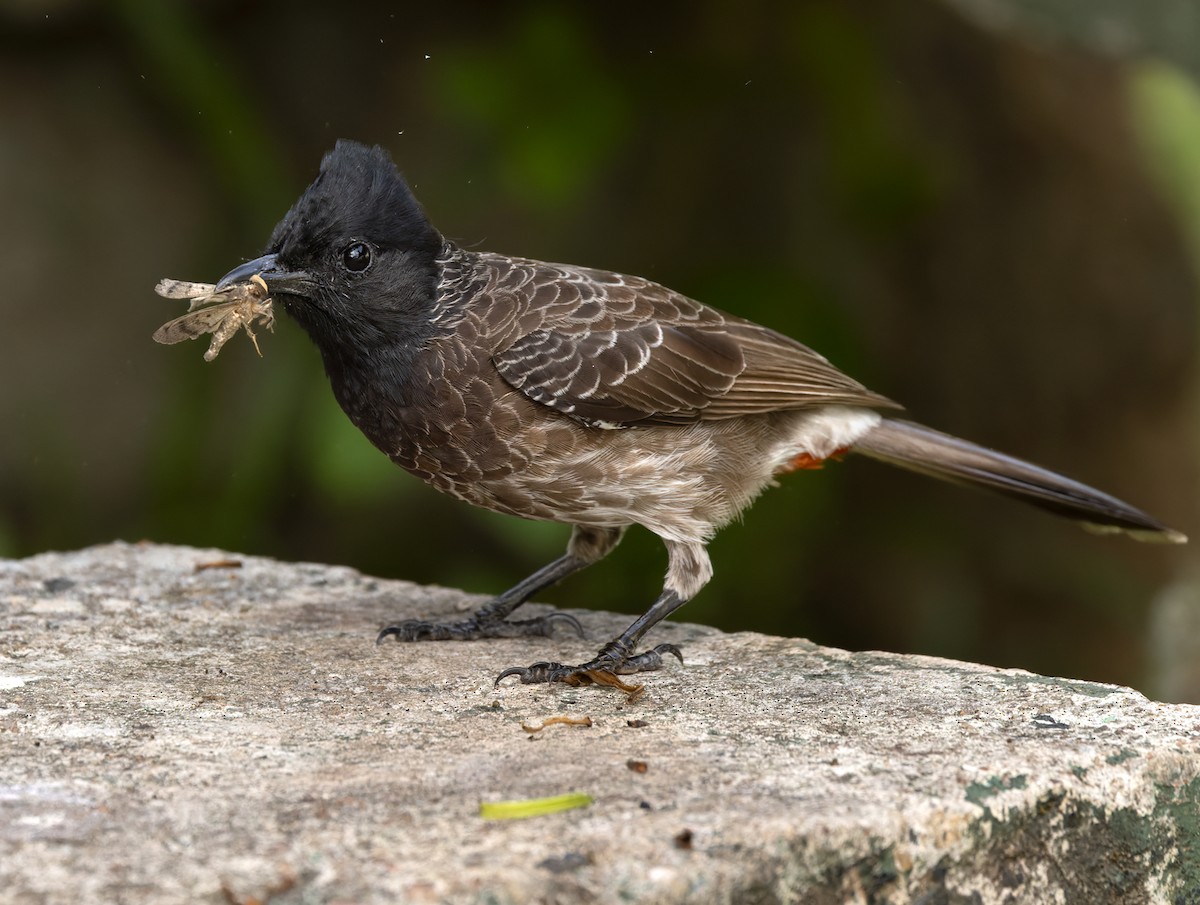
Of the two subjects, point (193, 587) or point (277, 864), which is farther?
point (193, 587)

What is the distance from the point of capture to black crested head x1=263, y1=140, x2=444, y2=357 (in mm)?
4473

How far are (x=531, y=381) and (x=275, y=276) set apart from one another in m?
0.84

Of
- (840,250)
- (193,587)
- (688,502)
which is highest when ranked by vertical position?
(840,250)

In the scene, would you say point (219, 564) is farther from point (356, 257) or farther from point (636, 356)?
point (636, 356)

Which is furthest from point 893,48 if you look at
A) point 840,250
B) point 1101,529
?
point 1101,529

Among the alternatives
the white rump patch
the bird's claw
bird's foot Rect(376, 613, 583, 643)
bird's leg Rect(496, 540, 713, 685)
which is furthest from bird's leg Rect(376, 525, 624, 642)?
the white rump patch

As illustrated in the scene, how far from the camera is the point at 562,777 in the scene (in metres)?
3.16

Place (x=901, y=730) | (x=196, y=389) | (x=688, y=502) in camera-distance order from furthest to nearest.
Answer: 1. (x=196, y=389)
2. (x=688, y=502)
3. (x=901, y=730)

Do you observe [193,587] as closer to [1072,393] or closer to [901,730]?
[901,730]

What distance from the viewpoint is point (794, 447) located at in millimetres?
5055

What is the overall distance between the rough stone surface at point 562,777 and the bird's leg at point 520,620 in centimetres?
22

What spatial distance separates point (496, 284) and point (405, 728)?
68.2 inches

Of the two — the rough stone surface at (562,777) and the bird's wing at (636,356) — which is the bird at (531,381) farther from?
the rough stone surface at (562,777)

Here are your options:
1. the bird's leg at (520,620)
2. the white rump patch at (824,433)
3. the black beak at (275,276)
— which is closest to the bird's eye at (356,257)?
the black beak at (275,276)
